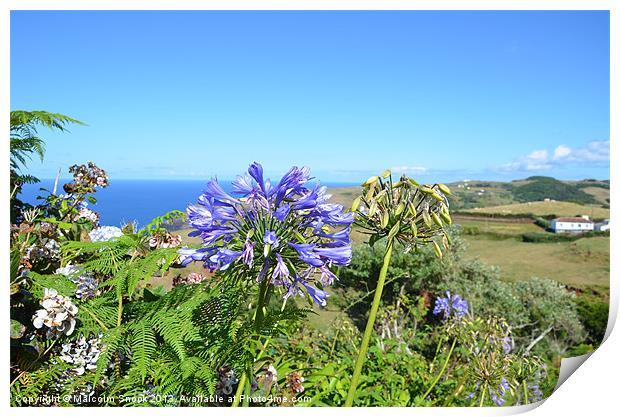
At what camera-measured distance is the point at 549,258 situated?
4.14 m

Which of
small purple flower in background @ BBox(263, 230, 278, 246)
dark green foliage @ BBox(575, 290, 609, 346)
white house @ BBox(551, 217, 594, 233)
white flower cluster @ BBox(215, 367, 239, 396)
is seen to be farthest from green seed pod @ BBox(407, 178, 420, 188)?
dark green foliage @ BBox(575, 290, 609, 346)

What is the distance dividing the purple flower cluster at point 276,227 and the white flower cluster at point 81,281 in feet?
1.69

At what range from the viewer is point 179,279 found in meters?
1.44

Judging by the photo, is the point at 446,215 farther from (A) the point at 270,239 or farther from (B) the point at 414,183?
(A) the point at 270,239

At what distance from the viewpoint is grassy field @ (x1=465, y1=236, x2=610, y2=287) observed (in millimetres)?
3781

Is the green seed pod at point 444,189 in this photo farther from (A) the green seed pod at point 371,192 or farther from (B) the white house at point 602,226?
(B) the white house at point 602,226

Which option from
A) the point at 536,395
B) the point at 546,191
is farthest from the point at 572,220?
the point at 536,395

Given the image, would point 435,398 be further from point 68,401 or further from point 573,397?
point 68,401

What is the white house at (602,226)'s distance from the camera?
363cm

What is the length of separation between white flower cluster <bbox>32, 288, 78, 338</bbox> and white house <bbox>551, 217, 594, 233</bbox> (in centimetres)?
369

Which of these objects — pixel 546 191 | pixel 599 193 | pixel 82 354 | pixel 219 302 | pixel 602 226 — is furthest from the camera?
pixel 546 191

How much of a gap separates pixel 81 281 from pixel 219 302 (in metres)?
0.37

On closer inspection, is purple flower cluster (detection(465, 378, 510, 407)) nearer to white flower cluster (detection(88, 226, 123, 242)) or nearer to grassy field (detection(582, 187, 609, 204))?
white flower cluster (detection(88, 226, 123, 242))
